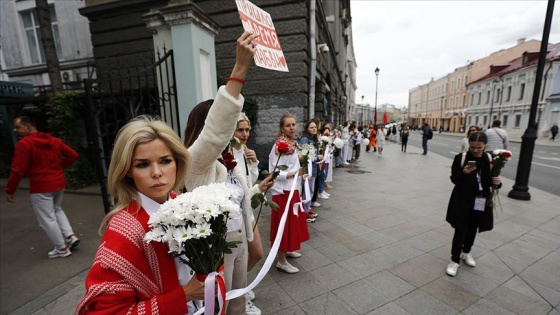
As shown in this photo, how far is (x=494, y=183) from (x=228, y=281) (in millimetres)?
3331

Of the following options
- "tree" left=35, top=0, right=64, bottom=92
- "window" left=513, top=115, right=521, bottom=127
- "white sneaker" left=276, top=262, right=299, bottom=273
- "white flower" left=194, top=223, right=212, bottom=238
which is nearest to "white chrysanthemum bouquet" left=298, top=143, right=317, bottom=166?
"white sneaker" left=276, top=262, right=299, bottom=273

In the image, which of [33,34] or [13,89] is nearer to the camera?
[13,89]

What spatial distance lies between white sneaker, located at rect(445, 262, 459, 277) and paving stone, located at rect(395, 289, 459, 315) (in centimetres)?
60

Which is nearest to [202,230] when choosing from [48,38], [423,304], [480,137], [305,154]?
[423,304]

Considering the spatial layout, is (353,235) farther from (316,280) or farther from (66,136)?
(66,136)

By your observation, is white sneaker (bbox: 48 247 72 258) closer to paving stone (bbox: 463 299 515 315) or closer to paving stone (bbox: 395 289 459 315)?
paving stone (bbox: 395 289 459 315)

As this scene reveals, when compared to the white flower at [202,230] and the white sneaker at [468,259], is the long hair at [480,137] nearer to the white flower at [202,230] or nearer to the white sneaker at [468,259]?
the white sneaker at [468,259]

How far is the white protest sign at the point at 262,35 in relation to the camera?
8.14 feet

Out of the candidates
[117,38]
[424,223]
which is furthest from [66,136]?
[424,223]

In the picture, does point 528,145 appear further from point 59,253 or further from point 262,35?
point 59,253

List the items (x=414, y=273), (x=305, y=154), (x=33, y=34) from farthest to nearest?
(x=33, y=34) < (x=305, y=154) < (x=414, y=273)

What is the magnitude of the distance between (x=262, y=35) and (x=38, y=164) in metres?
3.73

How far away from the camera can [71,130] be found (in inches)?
293

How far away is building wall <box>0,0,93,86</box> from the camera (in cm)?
1395
